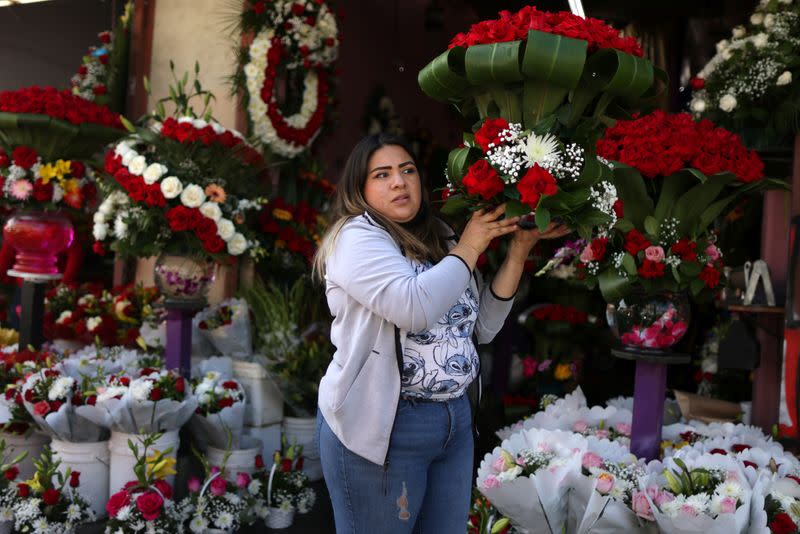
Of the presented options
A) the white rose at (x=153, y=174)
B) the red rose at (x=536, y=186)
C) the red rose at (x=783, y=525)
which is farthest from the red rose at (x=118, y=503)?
the red rose at (x=783, y=525)

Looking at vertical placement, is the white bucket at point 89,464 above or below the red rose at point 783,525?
below

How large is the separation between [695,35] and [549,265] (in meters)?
4.31

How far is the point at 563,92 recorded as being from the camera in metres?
1.64

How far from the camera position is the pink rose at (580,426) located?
8.88 ft

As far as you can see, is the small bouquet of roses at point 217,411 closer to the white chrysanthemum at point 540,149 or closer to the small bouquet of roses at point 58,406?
the small bouquet of roses at point 58,406

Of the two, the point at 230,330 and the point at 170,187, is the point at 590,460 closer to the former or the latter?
the point at 170,187

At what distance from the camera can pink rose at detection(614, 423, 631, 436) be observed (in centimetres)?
269

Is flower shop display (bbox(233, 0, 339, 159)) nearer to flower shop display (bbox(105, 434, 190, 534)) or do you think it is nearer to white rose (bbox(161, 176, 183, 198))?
white rose (bbox(161, 176, 183, 198))

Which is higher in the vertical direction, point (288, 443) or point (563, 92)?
point (563, 92)

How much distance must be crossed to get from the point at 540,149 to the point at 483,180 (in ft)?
0.44

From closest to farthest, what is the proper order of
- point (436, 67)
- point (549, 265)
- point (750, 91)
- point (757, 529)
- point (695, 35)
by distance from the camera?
point (436, 67) → point (757, 529) → point (549, 265) → point (750, 91) → point (695, 35)

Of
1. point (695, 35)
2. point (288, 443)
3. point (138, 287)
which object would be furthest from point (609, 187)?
point (695, 35)

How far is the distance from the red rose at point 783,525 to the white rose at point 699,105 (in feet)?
6.48

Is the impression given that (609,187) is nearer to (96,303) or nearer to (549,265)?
(549,265)
